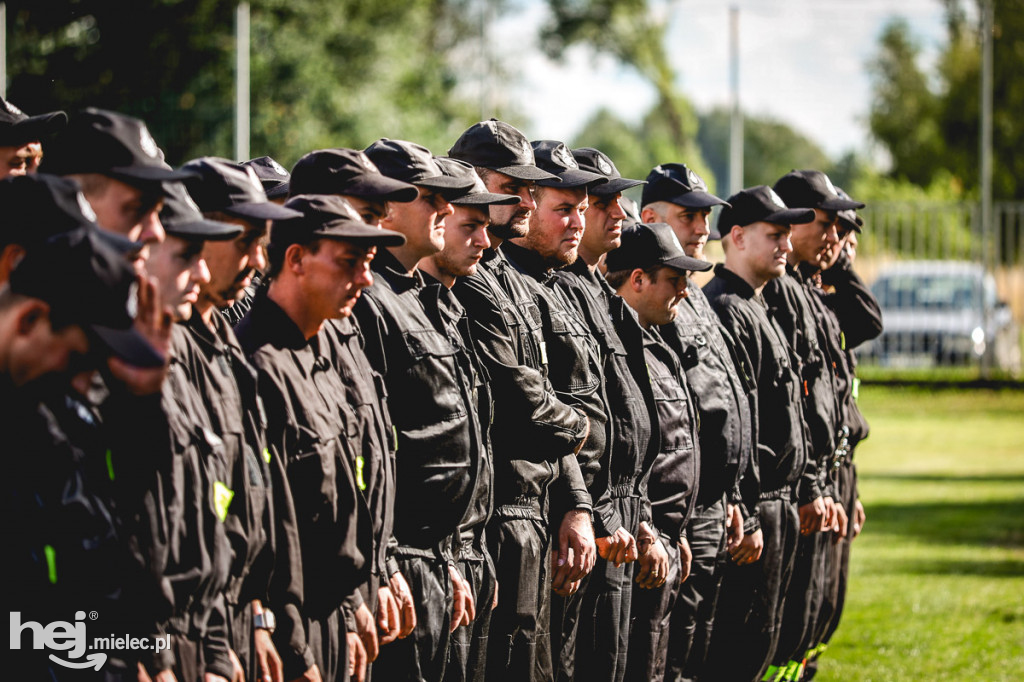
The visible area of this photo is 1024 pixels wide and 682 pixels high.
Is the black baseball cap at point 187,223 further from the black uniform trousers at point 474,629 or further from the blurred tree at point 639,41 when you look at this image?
the blurred tree at point 639,41

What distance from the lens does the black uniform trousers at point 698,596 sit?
20.9 feet

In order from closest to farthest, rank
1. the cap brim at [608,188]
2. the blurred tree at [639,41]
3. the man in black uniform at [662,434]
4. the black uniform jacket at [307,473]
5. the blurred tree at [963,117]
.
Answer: the black uniform jacket at [307,473] → the man in black uniform at [662,434] → the cap brim at [608,188] → the blurred tree at [963,117] → the blurred tree at [639,41]

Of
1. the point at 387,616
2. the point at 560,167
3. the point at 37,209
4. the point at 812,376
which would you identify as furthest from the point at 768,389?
the point at 37,209

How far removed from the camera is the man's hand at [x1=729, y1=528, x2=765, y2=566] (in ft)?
22.2

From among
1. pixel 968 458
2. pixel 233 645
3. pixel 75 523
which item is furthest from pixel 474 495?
pixel 968 458

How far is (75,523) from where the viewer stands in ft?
9.50

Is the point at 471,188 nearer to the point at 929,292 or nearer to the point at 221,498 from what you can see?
the point at 221,498

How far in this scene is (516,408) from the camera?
5.02 m

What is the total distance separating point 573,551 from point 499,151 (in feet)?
5.31

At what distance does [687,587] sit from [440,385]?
236cm

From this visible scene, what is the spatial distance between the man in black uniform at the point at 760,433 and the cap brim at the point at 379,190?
2993mm

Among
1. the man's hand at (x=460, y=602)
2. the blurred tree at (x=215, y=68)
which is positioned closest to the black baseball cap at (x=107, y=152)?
the man's hand at (x=460, y=602)

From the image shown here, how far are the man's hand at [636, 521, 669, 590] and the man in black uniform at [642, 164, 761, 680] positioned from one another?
537 mm

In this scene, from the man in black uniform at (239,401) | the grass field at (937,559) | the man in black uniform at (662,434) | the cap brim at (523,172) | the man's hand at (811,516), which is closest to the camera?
the man in black uniform at (239,401)
